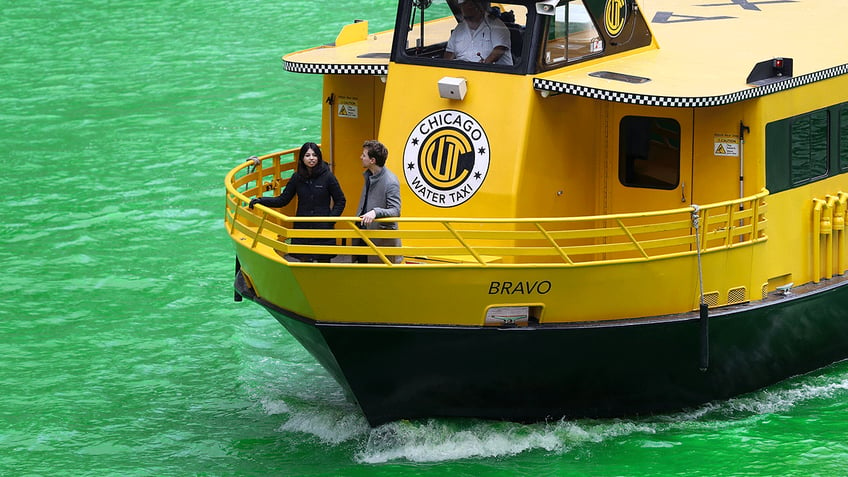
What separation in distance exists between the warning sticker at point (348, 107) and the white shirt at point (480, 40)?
1.46 meters

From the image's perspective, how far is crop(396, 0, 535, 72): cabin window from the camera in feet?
41.3

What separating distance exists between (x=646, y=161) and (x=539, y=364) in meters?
2.21

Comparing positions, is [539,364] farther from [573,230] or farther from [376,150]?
[376,150]

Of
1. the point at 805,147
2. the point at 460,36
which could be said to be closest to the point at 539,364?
the point at 460,36

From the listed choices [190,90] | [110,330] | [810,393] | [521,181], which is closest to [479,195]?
[521,181]

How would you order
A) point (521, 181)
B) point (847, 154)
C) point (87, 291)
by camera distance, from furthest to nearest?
point (87, 291) < point (847, 154) < point (521, 181)

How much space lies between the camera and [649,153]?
1277cm

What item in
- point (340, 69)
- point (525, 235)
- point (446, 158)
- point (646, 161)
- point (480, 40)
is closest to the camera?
point (525, 235)

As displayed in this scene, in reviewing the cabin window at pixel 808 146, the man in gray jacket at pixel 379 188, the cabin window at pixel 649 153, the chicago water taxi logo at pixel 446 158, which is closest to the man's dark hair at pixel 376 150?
the man in gray jacket at pixel 379 188

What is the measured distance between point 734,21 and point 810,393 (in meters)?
4.24

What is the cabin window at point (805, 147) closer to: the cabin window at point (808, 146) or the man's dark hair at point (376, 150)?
the cabin window at point (808, 146)

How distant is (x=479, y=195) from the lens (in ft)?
39.8

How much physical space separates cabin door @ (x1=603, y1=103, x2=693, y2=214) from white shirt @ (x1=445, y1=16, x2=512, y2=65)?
1168 mm

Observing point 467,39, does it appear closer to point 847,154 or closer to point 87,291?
point 847,154
